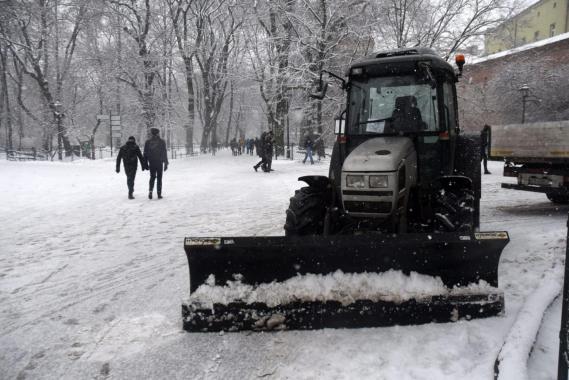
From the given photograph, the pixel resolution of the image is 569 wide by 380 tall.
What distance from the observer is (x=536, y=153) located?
8.67 metres

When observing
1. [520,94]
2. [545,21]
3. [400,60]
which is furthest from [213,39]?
[545,21]

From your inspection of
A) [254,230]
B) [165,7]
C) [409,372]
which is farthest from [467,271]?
[165,7]

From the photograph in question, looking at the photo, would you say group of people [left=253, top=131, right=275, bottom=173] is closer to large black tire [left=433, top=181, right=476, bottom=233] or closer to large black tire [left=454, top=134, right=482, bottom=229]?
large black tire [left=454, top=134, right=482, bottom=229]

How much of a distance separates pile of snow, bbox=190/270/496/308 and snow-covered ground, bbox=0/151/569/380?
288 millimetres

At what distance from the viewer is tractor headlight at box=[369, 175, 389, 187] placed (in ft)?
13.4

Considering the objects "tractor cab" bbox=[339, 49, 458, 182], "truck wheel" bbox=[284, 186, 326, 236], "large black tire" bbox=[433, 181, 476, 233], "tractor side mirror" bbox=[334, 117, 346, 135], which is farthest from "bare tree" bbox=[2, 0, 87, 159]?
"large black tire" bbox=[433, 181, 476, 233]

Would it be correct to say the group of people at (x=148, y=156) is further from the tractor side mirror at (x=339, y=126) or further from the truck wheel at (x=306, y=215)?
the truck wheel at (x=306, y=215)

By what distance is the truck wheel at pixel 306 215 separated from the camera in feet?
15.6

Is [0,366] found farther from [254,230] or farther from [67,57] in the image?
[67,57]

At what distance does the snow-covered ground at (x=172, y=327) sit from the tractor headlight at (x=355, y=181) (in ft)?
4.49

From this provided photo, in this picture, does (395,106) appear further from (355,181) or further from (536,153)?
(536,153)

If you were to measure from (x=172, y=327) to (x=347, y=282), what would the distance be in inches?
65.2

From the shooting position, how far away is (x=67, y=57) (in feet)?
109

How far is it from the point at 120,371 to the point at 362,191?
2617 mm
